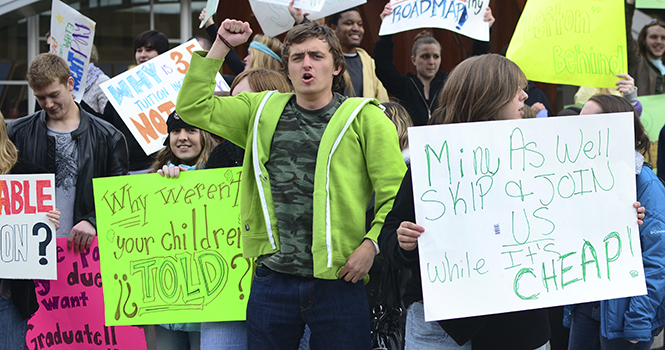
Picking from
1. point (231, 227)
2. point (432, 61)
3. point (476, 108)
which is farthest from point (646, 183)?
point (432, 61)

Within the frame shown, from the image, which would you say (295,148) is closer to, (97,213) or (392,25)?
(97,213)

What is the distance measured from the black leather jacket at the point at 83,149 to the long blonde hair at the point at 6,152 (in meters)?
0.13

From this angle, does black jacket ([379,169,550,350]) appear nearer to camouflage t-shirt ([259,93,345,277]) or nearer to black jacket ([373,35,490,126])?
camouflage t-shirt ([259,93,345,277])

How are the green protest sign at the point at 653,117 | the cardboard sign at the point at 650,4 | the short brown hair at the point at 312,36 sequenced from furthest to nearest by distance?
the green protest sign at the point at 653,117, the cardboard sign at the point at 650,4, the short brown hair at the point at 312,36

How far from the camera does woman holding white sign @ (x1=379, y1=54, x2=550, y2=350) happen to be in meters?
2.19

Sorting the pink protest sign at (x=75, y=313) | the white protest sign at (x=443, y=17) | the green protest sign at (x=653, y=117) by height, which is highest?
the white protest sign at (x=443, y=17)

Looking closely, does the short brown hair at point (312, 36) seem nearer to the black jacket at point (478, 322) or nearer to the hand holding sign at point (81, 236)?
the black jacket at point (478, 322)

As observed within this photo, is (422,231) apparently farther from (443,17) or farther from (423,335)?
(443,17)

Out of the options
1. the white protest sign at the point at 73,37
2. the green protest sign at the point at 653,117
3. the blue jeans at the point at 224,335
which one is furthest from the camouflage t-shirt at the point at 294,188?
the green protest sign at the point at 653,117

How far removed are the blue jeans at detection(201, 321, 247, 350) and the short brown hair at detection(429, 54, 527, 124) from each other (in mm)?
1399

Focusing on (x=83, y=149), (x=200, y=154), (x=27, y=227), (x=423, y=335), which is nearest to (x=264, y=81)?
(x=200, y=154)

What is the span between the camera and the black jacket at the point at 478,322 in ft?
7.16

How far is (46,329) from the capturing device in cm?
376

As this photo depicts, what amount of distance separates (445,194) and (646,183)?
117cm
